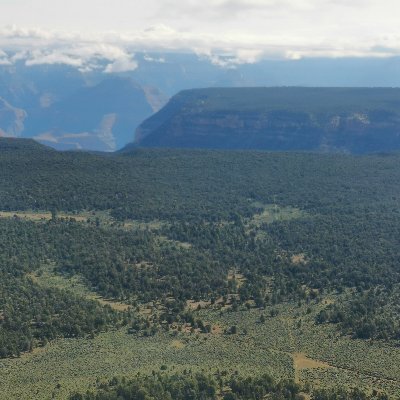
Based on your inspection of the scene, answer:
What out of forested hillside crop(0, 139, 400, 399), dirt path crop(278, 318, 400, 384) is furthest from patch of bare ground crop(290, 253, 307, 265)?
dirt path crop(278, 318, 400, 384)

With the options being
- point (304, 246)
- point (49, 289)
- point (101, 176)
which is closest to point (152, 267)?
point (49, 289)

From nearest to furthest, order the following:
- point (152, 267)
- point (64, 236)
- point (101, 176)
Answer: point (152, 267) < point (64, 236) < point (101, 176)

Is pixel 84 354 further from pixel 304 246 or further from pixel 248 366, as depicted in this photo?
pixel 304 246

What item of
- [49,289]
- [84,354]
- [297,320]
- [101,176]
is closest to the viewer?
[84,354]

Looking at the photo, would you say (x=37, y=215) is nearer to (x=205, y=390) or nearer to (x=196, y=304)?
(x=196, y=304)

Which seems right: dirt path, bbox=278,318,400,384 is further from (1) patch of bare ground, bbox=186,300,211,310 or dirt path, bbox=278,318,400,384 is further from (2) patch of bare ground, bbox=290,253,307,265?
(2) patch of bare ground, bbox=290,253,307,265

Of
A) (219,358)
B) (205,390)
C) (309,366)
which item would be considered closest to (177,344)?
(219,358)

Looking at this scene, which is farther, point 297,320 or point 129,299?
point 129,299
